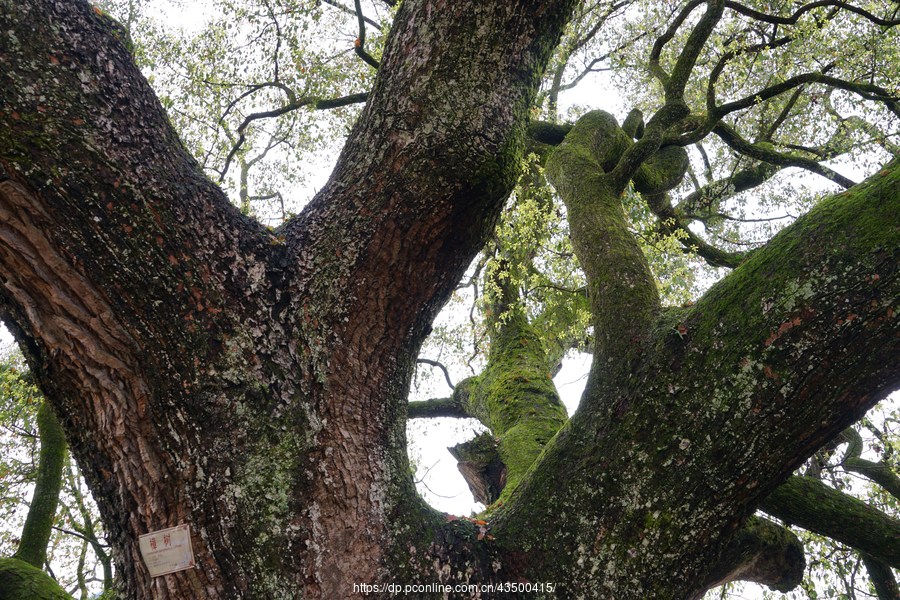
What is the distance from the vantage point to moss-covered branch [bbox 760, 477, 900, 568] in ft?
10.7

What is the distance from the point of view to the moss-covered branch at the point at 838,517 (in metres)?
3.26

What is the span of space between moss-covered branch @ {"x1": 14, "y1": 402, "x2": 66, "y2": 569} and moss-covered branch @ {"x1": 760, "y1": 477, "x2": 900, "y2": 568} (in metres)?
5.23

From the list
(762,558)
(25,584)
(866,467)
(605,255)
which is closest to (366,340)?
(605,255)

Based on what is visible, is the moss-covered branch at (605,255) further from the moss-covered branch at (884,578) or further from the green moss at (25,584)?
the green moss at (25,584)

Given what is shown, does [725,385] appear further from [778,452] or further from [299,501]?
[299,501]

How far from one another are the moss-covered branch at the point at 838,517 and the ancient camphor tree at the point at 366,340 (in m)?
1.03

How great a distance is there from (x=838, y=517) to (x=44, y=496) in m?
5.92

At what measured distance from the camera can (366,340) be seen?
251 centimetres

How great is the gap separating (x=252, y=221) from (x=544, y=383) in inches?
167

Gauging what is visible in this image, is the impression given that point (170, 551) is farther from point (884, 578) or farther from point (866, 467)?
point (866, 467)

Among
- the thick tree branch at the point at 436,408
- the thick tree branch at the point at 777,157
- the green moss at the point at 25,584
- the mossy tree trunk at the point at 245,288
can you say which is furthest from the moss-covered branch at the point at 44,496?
the thick tree branch at the point at 777,157

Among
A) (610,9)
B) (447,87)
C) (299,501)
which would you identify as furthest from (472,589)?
(610,9)

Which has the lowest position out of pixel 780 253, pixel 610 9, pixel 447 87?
pixel 780 253

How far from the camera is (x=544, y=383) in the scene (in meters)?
6.17
